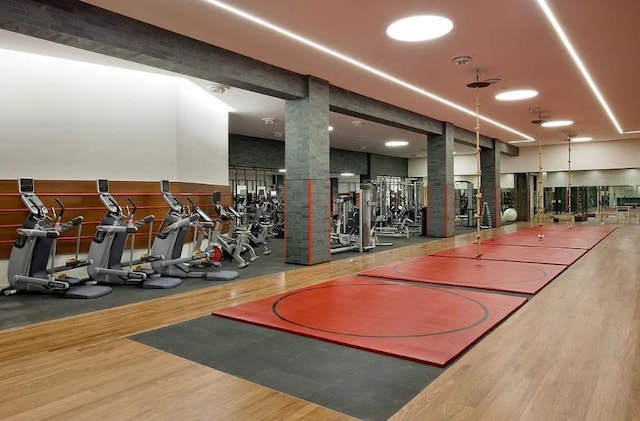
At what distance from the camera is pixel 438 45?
19.3 ft

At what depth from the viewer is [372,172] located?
733 inches

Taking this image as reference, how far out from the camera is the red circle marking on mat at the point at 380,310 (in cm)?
373

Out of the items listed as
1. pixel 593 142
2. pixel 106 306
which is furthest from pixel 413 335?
pixel 593 142

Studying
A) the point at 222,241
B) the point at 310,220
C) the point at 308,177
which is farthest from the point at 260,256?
the point at 308,177

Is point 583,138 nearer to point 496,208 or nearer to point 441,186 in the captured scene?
point 496,208

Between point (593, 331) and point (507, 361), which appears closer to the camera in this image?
point (507, 361)

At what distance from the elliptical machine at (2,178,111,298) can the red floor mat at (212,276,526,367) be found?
2.19 metres

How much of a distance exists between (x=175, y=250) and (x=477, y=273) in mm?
4381

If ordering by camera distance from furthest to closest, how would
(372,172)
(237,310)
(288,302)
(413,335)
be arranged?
(372,172) < (288,302) < (237,310) < (413,335)

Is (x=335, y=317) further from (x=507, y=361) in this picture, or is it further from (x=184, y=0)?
(x=184, y=0)

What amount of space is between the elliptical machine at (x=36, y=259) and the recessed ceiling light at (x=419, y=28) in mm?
4538

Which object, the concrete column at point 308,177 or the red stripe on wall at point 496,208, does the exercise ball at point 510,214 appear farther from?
the concrete column at point 308,177

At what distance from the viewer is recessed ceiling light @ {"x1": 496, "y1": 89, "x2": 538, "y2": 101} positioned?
8438 millimetres

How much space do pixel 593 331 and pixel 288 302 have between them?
2.81 meters
